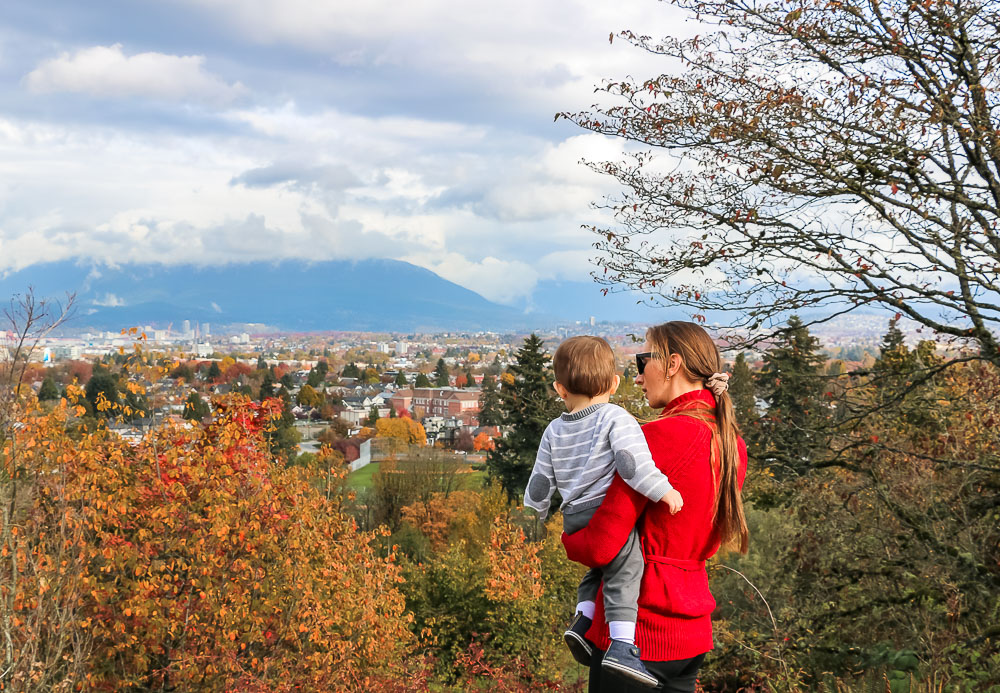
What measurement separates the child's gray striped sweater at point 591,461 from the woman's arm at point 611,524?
0.05 metres

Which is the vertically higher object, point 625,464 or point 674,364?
point 674,364

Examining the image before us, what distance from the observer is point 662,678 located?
1.85 metres

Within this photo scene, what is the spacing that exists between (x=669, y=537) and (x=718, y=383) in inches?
16.0

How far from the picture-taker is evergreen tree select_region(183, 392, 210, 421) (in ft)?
31.0

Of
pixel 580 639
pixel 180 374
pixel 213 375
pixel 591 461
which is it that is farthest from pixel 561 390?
pixel 213 375

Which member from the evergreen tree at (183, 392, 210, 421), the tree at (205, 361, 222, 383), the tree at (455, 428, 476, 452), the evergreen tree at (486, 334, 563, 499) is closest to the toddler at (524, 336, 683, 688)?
the evergreen tree at (183, 392, 210, 421)

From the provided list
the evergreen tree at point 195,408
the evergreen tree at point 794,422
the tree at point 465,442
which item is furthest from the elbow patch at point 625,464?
the tree at point 465,442

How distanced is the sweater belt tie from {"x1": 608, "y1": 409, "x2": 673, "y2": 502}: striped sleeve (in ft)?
0.56

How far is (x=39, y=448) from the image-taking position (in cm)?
800

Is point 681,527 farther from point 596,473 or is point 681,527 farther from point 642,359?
point 642,359

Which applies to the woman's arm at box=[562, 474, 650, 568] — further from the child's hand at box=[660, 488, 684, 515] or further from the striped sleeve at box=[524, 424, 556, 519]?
the striped sleeve at box=[524, 424, 556, 519]

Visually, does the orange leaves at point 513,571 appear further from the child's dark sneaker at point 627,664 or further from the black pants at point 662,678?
the child's dark sneaker at point 627,664

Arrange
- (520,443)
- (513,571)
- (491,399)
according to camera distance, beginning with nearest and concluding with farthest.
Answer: (491,399) → (513,571) → (520,443)

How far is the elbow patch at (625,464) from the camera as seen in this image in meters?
1.76
